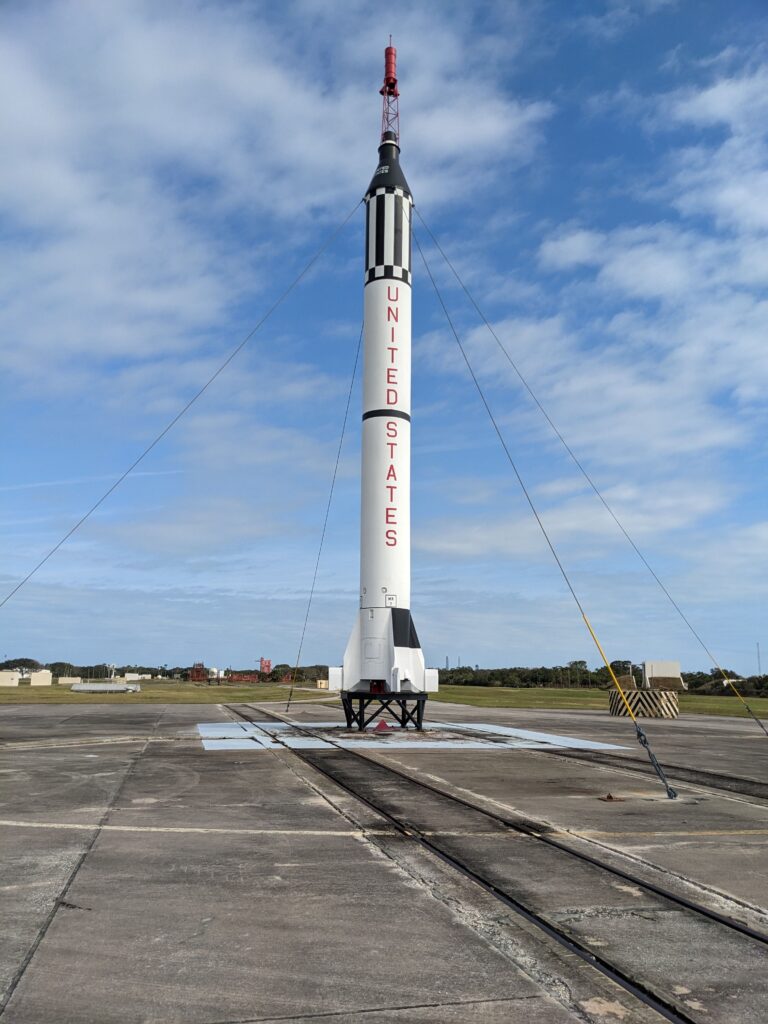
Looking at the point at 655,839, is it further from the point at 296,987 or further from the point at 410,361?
the point at 410,361

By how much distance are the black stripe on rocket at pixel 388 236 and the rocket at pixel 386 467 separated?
3 centimetres

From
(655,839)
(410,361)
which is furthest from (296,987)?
(410,361)

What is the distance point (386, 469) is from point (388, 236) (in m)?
8.03

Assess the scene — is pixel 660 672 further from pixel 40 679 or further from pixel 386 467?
pixel 40 679

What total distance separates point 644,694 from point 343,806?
1249 inches

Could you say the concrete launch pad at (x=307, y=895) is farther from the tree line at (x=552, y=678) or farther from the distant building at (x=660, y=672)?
the tree line at (x=552, y=678)

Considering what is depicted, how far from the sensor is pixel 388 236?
89.5 feet

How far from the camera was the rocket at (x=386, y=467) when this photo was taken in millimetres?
25109

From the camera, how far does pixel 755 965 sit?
5.64 m

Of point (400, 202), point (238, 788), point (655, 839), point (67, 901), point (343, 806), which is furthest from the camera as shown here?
point (400, 202)

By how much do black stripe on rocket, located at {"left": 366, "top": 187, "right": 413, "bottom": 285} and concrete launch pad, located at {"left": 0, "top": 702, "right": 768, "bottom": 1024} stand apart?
16849 millimetres

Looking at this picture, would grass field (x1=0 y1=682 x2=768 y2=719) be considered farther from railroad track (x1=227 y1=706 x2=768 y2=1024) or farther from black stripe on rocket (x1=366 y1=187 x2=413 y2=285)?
railroad track (x1=227 y1=706 x2=768 y2=1024)

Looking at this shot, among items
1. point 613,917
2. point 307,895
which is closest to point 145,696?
point 307,895

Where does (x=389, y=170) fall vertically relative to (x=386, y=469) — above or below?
above
